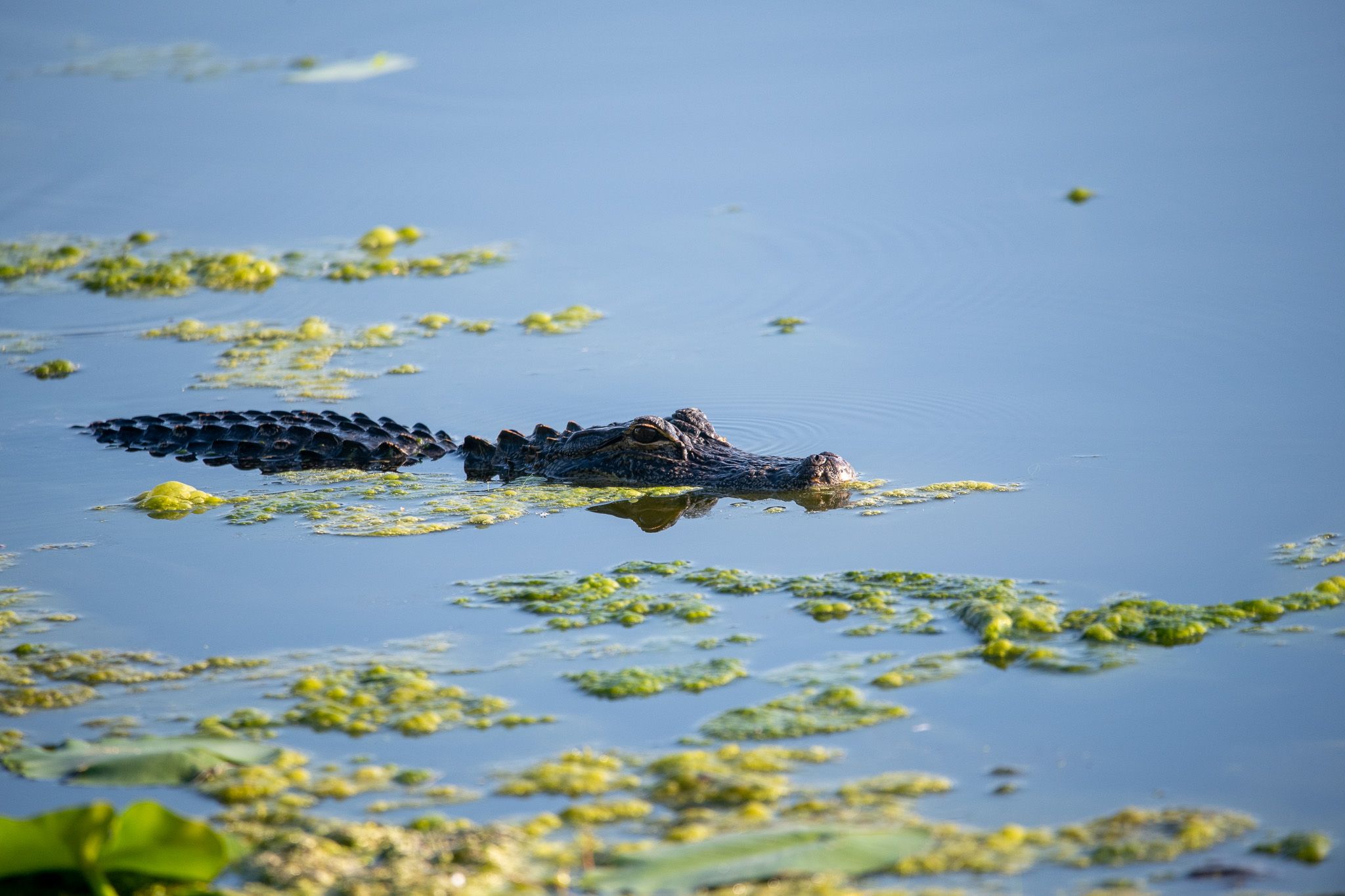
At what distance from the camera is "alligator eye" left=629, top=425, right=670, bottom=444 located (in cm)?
750

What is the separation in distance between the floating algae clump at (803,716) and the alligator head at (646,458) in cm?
253

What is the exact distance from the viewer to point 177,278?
12133 mm

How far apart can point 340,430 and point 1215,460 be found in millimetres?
4970

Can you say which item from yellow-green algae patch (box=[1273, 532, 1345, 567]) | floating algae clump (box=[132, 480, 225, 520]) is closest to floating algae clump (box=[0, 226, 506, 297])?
floating algae clump (box=[132, 480, 225, 520])

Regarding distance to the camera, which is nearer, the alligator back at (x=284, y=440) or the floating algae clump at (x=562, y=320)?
the alligator back at (x=284, y=440)

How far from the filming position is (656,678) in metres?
4.98

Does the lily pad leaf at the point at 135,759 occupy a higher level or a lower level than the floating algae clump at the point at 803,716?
lower

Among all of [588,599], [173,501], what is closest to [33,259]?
[173,501]

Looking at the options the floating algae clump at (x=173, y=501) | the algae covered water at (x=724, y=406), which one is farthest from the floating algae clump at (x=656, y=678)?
the floating algae clump at (x=173, y=501)

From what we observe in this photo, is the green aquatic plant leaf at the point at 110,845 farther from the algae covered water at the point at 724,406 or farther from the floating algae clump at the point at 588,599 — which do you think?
the floating algae clump at the point at 588,599

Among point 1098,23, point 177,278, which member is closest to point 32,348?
point 177,278

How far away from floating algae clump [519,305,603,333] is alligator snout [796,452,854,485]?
11.9 ft

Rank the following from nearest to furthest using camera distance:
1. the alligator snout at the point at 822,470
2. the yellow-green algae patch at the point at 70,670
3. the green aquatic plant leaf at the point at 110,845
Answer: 1. the green aquatic plant leaf at the point at 110,845
2. the yellow-green algae patch at the point at 70,670
3. the alligator snout at the point at 822,470

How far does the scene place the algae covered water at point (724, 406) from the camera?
438cm
